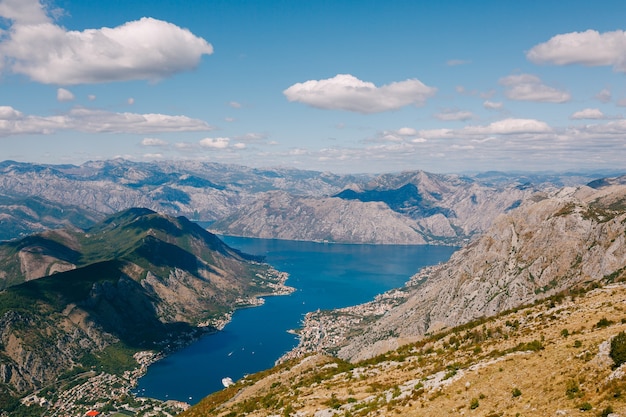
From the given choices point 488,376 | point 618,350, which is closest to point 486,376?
point 488,376

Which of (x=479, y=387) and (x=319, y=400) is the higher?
(x=479, y=387)

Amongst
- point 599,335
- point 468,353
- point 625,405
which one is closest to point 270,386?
point 468,353

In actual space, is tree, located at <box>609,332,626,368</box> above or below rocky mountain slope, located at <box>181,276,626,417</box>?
above

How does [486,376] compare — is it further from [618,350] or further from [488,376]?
[618,350]

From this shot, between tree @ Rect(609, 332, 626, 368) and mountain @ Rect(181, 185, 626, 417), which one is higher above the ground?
tree @ Rect(609, 332, 626, 368)

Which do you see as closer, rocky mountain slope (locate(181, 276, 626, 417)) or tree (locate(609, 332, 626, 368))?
tree (locate(609, 332, 626, 368))

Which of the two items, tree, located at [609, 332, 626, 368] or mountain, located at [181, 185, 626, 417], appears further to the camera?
mountain, located at [181, 185, 626, 417]

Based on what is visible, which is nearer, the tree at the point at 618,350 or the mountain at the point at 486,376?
the tree at the point at 618,350

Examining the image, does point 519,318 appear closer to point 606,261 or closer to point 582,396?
point 582,396
